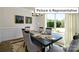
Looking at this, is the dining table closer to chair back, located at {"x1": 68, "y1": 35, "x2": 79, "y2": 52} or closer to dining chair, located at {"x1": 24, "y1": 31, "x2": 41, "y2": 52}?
dining chair, located at {"x1": 24, "y1": 31, "x2": 41, "y2": 52}

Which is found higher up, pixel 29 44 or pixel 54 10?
pixel 54 10

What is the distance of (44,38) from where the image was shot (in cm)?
166

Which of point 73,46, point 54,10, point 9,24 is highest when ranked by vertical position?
point 54,10

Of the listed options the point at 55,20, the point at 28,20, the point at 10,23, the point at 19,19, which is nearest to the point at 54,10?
the point at 55,20

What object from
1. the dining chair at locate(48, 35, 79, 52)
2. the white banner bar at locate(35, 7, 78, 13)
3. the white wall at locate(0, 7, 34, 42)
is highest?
the white banner bar at locate(35, 7, 78, 13)

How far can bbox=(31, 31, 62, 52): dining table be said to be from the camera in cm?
165

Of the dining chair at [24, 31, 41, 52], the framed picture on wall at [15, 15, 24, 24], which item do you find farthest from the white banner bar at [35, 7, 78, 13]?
the dining chair at [24, 31, 41, 52]

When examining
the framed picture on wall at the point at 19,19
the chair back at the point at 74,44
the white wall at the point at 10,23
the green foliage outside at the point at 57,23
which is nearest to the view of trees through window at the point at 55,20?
the green foliage outside at the point at 57,23

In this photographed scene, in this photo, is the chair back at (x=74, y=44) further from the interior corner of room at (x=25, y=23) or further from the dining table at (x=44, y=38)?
the dining table at (x=44, y=38)

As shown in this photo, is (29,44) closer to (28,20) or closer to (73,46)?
(28,20)

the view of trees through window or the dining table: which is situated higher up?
the view of trees through window

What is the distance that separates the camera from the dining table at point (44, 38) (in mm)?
1653
